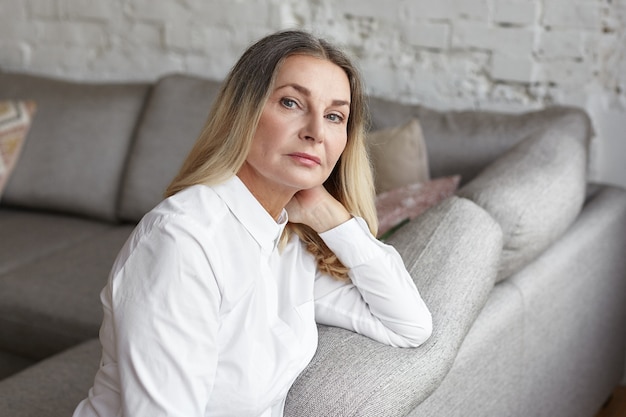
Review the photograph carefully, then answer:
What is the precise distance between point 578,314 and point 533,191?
0.44m

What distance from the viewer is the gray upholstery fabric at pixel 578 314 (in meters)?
2.02

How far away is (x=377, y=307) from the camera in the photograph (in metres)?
1.53

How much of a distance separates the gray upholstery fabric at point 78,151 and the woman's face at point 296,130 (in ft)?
5.63

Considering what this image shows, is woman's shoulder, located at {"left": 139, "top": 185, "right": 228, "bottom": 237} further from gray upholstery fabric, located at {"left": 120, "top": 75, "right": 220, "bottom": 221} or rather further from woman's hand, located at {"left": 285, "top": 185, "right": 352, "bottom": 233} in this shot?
gray upholstery fabric, located at {"left": 120, "top": 75, "right": 220, "bottom": 221}

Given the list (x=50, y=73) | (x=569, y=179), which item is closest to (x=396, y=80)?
(x=569, y=179)

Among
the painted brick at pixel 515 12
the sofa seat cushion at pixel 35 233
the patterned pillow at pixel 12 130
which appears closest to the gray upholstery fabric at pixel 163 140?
the sofa seat cushion at pixel 35 233

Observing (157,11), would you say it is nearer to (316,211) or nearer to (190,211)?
(316,211)

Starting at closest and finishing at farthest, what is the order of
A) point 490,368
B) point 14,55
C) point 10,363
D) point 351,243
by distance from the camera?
point 351,243 < point 490,368 < point 10,363 < point 14,55

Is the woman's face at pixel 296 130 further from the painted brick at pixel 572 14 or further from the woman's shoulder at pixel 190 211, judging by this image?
the painted brick at pixel 572 14

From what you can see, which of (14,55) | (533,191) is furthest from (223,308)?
(14,55)

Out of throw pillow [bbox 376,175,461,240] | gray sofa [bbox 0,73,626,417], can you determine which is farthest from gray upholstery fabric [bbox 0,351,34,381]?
throw pillow [bbox 376,175,461,240]

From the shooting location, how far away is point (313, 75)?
138 centimetres

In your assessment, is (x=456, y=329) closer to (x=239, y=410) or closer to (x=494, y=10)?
(x=239, y=410)

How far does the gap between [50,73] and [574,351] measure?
229 centimetres
